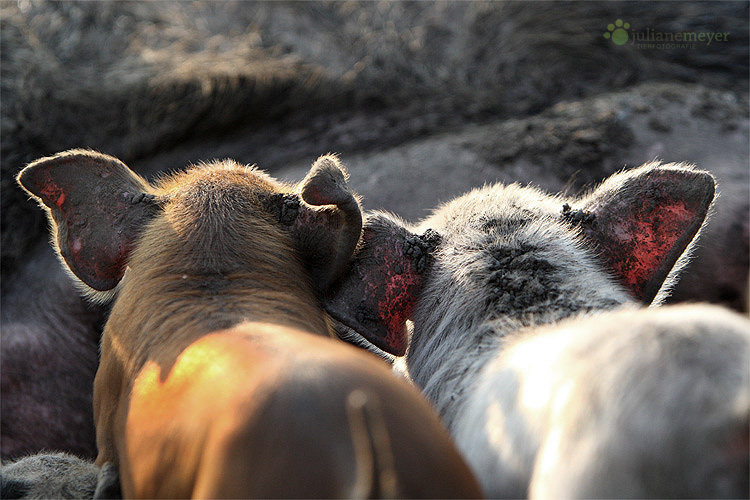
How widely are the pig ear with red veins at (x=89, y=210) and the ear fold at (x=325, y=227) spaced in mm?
281

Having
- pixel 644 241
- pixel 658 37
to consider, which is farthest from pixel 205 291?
pixel 658 37

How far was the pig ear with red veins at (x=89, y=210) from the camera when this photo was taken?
158cm

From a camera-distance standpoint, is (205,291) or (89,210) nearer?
(205,291)

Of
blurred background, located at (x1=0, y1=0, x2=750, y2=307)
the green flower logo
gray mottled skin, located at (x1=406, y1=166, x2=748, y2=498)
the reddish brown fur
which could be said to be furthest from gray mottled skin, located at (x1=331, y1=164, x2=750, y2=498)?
the green flower logo

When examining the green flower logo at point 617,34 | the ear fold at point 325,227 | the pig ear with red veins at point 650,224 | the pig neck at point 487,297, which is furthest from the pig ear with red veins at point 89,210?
the green flower logo at point 617,34

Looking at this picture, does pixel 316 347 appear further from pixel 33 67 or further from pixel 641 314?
pixel 33 67

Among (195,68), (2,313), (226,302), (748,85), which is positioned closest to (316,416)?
(226,302)

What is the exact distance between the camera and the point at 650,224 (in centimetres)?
159

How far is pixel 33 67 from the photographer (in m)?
3.14

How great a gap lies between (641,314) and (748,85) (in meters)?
2.87

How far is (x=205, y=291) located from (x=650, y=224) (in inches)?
33.7

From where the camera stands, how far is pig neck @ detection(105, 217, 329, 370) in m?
1.25

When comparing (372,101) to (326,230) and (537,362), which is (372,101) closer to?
(326,230)

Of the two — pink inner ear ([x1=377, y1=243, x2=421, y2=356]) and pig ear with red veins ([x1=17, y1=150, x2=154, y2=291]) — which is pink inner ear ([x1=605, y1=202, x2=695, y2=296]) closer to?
pink inner ear ([x1=377, y1=243, x2=421, y2=356])
